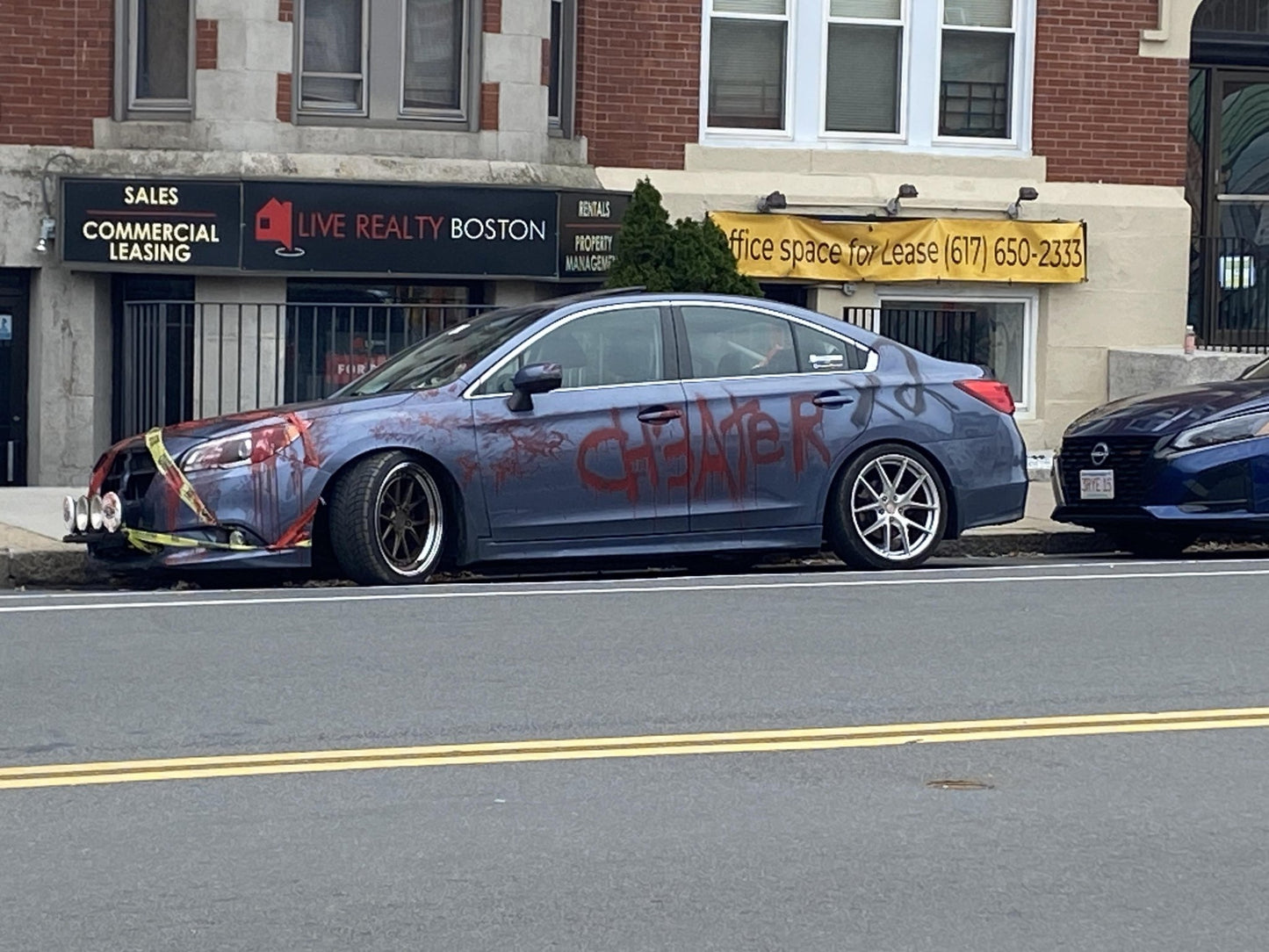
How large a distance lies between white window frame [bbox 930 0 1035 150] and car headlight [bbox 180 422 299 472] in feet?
34.2

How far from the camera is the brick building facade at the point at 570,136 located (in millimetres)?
17453

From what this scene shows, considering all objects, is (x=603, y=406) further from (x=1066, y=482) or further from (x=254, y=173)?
(x=254, y=173)

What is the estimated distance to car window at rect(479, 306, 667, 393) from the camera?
37.9 feet

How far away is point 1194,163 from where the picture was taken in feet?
69.9

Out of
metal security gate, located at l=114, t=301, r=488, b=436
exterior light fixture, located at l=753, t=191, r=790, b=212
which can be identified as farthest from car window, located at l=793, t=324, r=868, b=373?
exterior light fixture, located at l=753, t=191, r=790, b=212

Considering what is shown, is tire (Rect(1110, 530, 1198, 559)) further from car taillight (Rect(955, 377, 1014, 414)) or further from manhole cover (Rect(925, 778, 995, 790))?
manhole cover (Rect(925, 778, 995, 790))

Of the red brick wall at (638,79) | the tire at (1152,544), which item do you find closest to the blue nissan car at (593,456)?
the tire at (1152,544)

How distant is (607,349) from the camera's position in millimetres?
11672

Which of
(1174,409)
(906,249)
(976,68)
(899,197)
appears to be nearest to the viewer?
(1174,409)

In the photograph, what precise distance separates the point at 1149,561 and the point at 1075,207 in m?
7.67

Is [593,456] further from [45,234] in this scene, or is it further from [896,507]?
[45,234]

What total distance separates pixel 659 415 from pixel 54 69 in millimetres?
8208

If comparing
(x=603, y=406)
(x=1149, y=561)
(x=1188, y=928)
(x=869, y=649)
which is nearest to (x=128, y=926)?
(x=1188, y=928)

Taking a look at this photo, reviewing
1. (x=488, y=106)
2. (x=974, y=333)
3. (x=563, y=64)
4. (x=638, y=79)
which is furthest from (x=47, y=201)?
(x=974, y=333)
